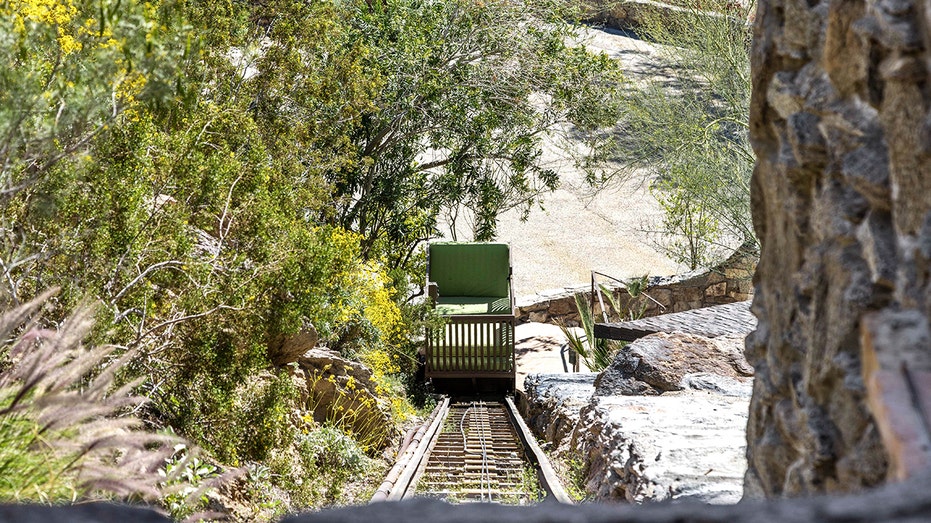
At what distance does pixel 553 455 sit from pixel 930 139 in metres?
5.69

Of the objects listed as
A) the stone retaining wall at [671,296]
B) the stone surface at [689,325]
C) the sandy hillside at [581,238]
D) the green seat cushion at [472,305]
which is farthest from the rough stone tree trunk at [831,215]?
the sandy hillside at [581,238]

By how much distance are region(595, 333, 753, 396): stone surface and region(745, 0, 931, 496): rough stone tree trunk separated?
443 centimetres

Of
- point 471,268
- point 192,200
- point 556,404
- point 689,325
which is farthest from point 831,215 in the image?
point 471,268

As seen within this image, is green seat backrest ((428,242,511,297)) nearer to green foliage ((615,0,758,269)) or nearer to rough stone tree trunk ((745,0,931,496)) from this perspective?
green foliage ((615,0,758,269))

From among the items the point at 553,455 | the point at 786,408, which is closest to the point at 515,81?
the point at 553,455

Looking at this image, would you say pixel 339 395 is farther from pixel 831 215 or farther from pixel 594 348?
pixel 831 215

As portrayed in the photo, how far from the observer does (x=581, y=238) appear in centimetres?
2050

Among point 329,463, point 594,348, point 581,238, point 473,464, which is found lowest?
point 473,464

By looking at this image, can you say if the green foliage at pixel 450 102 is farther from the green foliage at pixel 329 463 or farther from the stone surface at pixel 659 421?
the green foliage at pixel 329 463

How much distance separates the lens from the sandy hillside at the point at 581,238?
61.4 ft

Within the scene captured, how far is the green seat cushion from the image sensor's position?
35.6ft

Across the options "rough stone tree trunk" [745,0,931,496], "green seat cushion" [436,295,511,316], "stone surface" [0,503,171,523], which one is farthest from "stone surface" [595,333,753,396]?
"stone surface" [0,503,171,523]

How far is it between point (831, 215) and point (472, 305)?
9746mm

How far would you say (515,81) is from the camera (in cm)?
1135
